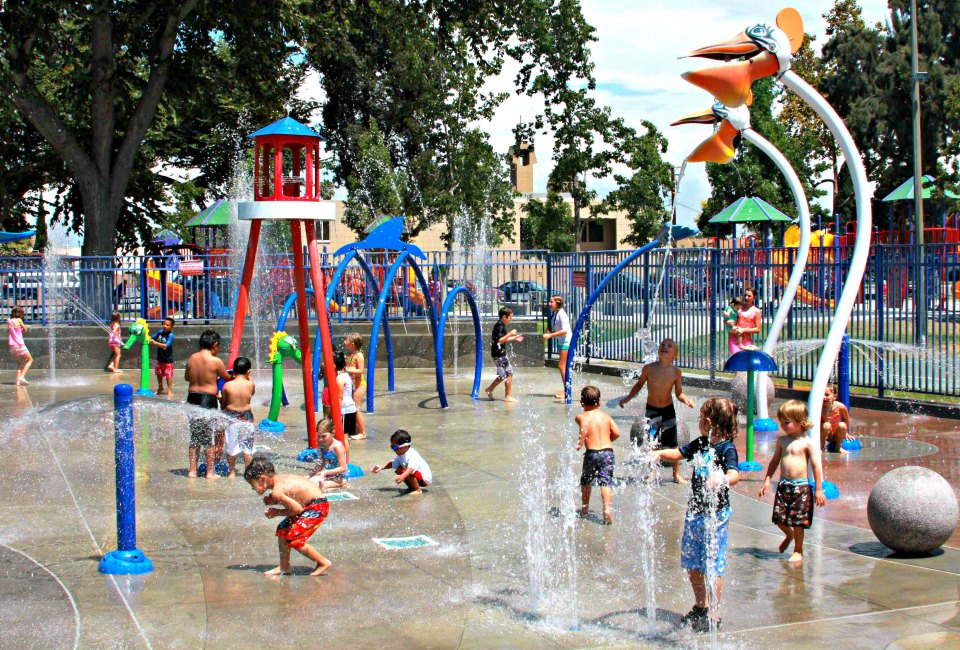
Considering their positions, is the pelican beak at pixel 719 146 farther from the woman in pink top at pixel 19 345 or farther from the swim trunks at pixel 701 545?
the woman in pink top at pixel 19 345

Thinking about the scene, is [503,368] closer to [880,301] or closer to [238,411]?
[880,301]

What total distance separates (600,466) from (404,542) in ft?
5.60

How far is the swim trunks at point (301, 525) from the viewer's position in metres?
6.90

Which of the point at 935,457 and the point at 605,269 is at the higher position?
the point at 605,269

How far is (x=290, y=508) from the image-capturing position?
6883 mm

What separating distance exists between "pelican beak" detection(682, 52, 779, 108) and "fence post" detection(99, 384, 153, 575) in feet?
18.9

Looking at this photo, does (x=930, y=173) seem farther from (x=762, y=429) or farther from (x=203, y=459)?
(x=203, y=459)

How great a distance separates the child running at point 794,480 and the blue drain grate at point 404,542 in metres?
2.49

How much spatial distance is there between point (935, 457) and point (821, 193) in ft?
118

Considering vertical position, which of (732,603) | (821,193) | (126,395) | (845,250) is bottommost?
(732,603)

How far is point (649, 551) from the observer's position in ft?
24.6

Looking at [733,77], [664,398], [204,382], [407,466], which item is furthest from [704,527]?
[204,382]

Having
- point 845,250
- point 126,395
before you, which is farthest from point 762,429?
point 126,395

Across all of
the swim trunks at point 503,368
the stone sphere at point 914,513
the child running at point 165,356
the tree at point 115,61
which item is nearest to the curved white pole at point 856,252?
the stone sphere at point 914,513
